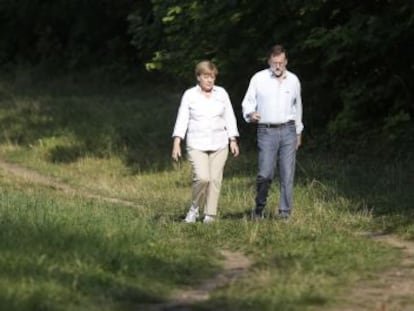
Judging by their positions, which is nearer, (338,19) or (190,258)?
(190,258)

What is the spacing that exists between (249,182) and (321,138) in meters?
3.99

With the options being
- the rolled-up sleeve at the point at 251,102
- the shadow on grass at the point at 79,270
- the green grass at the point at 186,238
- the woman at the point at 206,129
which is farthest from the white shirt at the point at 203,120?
the shadow on grass at the point at 79,270

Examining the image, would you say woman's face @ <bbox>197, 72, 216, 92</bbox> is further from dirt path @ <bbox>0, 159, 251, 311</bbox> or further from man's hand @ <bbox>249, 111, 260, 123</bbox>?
dirt path @ <bbox>0, 159, 251, 311</bbox>

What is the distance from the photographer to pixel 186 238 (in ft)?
33.6

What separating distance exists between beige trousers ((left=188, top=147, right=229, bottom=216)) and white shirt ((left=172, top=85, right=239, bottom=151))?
0.08m

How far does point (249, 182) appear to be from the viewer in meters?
16.4

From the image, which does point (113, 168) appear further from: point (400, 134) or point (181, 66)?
point (400, 134)

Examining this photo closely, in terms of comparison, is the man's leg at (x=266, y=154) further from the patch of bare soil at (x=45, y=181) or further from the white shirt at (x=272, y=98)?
the patch of bare soil at (x=45, y=181)

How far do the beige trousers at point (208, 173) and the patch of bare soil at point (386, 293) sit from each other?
9.35ft

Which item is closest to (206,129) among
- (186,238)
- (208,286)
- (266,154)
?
(266,154)

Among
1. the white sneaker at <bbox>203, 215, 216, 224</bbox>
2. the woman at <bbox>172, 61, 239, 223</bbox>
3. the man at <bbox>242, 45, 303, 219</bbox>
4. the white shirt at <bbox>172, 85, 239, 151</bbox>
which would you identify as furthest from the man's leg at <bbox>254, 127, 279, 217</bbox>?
the white sneaker at <bbox>203, 215, 216, 224</bbox>

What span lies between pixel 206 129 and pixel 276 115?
32.0 inches

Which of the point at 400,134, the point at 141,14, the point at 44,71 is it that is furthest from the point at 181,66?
the point at 44,71

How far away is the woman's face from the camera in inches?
441
